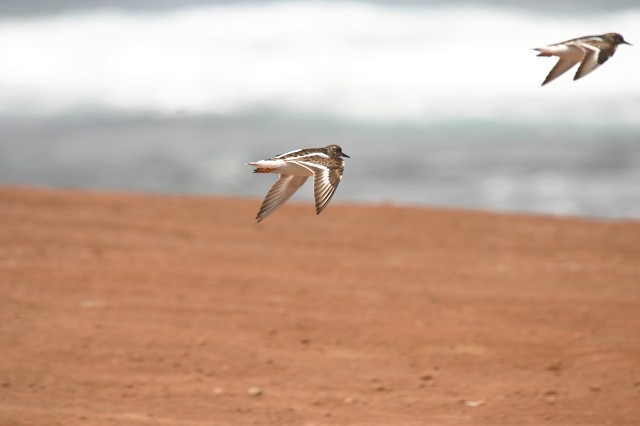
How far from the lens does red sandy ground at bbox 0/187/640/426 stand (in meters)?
7.39

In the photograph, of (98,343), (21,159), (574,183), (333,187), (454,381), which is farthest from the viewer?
(21,159)

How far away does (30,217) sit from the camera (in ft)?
39.4

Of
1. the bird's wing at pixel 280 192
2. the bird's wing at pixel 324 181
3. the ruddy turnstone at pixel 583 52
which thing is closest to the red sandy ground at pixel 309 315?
the bird's wing at pixel 280 192

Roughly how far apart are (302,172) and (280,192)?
0.24 metres

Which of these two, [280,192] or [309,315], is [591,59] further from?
[309,315]

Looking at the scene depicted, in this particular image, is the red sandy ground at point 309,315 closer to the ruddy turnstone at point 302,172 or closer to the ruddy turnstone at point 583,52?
the ruddy turnstone at point 302,172

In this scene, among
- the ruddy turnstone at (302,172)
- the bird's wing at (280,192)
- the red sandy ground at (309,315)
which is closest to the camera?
the ruddy turnstone at (302,172)

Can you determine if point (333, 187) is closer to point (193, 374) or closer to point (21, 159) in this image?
point (193, 374)

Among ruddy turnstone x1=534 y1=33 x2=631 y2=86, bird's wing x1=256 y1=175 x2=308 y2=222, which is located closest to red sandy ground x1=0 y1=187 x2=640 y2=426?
bird's wing x1=256 y1=175 x2=308 y2=222

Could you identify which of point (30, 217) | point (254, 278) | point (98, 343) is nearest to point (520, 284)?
point (254, 278)

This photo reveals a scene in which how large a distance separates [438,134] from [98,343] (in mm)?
9682

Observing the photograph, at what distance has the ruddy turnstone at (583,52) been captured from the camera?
4664 mm

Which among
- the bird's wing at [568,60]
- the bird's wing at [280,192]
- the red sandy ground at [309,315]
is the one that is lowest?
the red sandy ground at [309,315]

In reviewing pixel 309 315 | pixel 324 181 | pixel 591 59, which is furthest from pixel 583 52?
pixel 309 315
